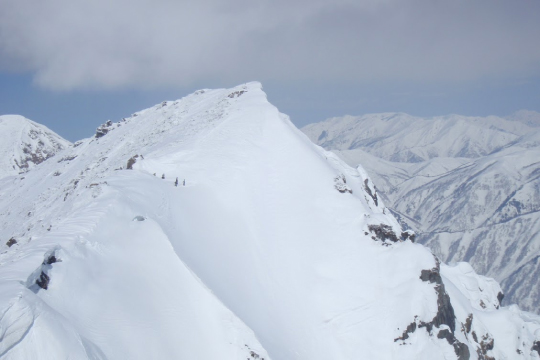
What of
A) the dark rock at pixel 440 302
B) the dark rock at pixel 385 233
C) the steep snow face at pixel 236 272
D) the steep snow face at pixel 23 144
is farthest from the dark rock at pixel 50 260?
the steep snow face at pixel 23 144

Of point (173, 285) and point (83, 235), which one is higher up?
point (83, 235)

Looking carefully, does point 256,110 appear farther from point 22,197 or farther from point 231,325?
point 22,197

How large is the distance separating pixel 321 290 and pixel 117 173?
21256mm

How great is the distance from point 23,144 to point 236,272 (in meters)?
151

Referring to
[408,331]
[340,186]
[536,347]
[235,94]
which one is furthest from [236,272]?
[235,94]

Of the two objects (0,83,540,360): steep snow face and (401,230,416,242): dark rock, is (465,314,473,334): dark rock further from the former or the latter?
(401,230,416,242): dark rock

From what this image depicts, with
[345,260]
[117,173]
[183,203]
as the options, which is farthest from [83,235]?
[345,260]

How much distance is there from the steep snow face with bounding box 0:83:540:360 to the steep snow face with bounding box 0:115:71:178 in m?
99.0

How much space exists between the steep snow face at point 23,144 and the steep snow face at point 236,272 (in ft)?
325

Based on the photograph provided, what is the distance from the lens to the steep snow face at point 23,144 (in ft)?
448

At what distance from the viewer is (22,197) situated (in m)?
70.6

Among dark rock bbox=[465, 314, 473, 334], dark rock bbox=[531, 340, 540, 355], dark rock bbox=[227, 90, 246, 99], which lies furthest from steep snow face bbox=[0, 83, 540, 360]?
dark rock bbox=[227, 90, 246, 99]

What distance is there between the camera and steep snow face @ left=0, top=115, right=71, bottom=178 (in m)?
136

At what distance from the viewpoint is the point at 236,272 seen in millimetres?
28375
